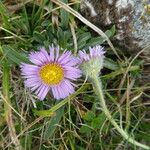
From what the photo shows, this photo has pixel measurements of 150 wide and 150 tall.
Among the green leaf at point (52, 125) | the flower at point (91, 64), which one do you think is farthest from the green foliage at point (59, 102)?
the flower at point (91, 64)

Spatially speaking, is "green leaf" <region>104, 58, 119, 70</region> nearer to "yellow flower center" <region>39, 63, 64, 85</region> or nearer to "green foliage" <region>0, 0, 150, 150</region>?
"green foliage" <region>0, 0, 150, 150</region>

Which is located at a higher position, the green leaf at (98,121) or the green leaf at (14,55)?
the green leaf at (14,55)

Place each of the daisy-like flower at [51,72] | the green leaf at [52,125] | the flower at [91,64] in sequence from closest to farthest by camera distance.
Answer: the flower at [91,64] < the daisy-like flower at [51,72] < the green leaf at [52,125]

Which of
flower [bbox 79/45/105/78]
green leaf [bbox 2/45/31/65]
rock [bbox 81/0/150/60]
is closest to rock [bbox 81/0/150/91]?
rock [bbox 81/0/150/60]

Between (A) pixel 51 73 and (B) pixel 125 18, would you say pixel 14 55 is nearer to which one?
(A) pixel 51 73

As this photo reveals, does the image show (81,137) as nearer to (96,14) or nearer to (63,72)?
(63,72)

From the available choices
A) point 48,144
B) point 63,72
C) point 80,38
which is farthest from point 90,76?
point 48,144

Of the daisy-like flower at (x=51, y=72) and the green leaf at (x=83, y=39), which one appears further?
the green leaf at (x=83, y=39)

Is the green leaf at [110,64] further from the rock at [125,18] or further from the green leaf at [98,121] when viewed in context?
the green leaf at [98,121]

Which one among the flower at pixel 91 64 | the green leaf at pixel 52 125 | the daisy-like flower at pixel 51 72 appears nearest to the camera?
the flower at pixel 91 64
